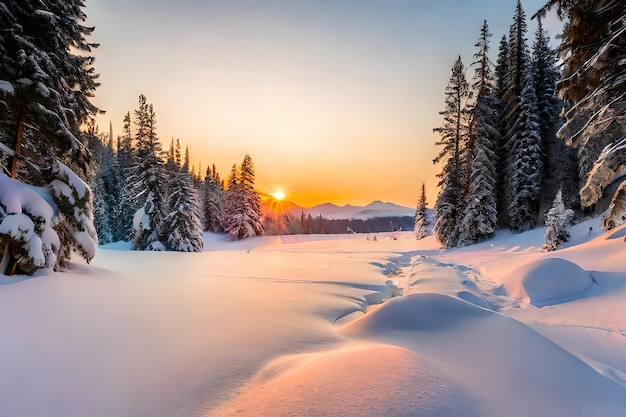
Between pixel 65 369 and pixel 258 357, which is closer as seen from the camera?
pixel 65 369

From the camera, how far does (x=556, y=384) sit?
2818 mm

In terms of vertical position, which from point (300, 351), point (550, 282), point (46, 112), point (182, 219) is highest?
point (46, 112)

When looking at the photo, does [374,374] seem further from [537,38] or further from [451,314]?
[537,38]

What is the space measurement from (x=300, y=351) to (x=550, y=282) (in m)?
6.42

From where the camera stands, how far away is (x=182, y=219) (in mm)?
25219

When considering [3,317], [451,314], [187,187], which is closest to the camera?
[3,317]

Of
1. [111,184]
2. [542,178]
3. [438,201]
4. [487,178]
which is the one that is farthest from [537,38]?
[111,184]

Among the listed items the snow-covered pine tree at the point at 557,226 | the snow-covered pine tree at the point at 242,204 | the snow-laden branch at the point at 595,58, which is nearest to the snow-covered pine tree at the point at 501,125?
the snow-covered pine tree at the point at 557,226

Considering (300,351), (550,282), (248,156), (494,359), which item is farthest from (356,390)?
(248,156)

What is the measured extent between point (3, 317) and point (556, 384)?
20.3 feet

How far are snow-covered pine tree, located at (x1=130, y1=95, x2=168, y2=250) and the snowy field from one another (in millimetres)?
18182

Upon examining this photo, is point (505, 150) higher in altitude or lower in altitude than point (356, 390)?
higher

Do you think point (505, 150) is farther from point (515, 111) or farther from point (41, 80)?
point (41, 80)

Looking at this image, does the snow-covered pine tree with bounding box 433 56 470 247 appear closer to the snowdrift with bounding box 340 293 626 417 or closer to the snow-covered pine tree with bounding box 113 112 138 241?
the snowdrift with bounding box 340 293 626 417
